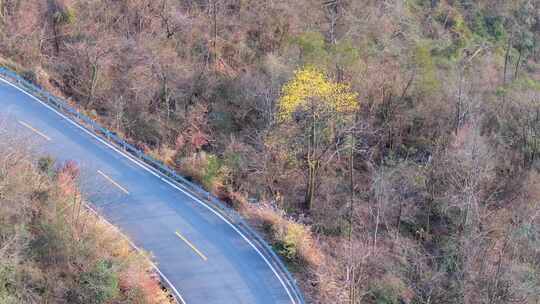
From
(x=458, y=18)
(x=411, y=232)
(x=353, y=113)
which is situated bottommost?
(x=411, y=232)

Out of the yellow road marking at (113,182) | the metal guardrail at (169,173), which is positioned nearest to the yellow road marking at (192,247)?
the metal guardrail at (169,173)

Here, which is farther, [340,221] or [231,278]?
[340,221]

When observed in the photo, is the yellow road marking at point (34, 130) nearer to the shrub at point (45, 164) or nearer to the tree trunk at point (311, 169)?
the shrub at point (45, 164)

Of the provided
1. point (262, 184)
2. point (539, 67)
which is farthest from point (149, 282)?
point (539, 67)

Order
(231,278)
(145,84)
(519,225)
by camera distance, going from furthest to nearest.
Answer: (145,84) → (519,225) → (231,278)

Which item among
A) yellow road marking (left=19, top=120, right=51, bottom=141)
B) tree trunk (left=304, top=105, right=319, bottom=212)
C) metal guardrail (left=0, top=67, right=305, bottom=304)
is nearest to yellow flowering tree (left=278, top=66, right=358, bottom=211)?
tree trunk (left=304, top=105, right=319, bottom=212)

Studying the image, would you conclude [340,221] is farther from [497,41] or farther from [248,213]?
[497,41]
